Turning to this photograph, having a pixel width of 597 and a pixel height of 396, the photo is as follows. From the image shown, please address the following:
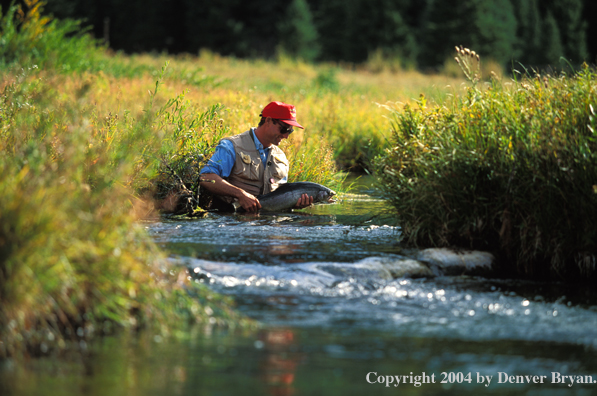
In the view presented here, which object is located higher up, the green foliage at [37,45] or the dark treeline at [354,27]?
the dark treeline at [354,27]

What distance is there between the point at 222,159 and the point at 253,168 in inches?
16.9

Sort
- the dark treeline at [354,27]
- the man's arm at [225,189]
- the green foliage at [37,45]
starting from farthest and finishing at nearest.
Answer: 1. the dark treeline at [354,27]
2. the green foliage at [37,45]
3. the man's arm at [225,189]

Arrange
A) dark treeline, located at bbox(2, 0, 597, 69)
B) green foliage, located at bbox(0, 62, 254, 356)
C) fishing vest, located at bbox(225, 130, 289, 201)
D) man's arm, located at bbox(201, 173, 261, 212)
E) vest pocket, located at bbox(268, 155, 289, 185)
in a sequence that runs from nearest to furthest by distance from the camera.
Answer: green foliage, located at bbox(0, 62, 254, 356)
man's arm, located at bbox(201, 173, 261, 212)
fishing vest, located at bbox(225, 130, 289, 201)
vest pocket, located at bbox(268, 155, 289, 185)
dark treeline, located at bbox(2, 0, 597, 69)

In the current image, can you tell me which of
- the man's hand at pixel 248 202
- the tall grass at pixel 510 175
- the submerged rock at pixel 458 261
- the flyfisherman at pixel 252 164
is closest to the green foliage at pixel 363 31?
the flyfisherman at pixel 252 164

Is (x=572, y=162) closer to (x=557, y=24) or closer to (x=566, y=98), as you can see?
(x=566, y=98)

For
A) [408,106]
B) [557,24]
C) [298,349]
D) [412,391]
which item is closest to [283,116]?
[408,106]

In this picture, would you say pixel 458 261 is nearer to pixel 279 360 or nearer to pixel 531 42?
pixel 279 360

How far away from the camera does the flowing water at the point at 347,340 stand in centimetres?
358

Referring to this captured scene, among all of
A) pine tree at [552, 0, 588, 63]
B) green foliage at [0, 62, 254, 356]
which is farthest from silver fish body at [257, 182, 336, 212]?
pine tree at [552, 0, 588, 63]

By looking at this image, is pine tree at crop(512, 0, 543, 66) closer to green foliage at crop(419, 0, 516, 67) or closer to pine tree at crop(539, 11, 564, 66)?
pine tree at crop(539, 11, 564, 66)

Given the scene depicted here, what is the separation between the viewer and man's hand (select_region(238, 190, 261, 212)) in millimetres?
8102

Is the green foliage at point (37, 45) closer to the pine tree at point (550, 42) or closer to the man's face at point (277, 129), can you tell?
the man's face at point (277, 129)

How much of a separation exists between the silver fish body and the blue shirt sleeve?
1.78 feet

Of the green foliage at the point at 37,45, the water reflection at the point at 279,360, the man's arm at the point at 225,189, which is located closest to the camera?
the water reflection at the point at 279,360
